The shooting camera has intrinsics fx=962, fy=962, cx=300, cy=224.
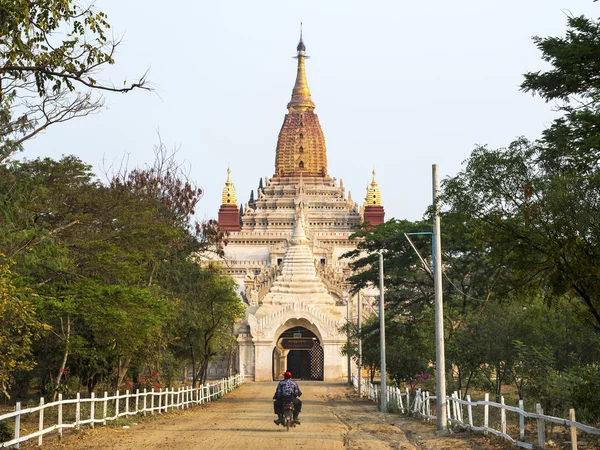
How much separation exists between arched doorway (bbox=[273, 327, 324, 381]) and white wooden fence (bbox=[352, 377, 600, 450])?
1759cm

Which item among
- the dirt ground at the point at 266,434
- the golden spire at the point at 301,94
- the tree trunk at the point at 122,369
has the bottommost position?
the dirt ground at the point at 266,434

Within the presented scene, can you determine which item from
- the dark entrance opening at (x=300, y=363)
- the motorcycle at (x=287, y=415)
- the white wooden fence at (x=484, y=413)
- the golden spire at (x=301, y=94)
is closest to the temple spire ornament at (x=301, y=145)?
the golden spire at (x=301, y=94)

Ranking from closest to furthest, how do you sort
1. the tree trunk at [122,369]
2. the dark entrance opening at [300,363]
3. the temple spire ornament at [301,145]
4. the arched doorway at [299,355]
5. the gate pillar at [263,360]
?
the tree trunk at [122,369]
the gate pillar at [263,360]
the arched doorway at [299,355]
the dark entrance opening at [300,363]
the temple spire ornament at [301,145]

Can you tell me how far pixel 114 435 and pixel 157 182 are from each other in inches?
706

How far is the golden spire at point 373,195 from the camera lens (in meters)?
116

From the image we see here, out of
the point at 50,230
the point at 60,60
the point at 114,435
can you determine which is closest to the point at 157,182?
the point at 50,230

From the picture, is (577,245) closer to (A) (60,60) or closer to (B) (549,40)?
(B) (549,40)

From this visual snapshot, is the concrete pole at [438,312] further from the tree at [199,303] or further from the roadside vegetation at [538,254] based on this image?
the tree at [199,303]

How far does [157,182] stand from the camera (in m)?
36.8

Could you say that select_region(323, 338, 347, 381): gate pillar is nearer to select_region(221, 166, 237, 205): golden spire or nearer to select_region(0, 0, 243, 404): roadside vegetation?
select_region(0, 0, 243, 404): roadside vegetation

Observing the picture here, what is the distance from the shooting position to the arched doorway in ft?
204

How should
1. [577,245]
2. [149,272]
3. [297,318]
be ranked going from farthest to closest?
[297,318] < [149,272] < [577,245]

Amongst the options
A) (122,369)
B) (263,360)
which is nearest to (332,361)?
(263,360)

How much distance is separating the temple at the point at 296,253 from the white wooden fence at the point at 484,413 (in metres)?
15.9
